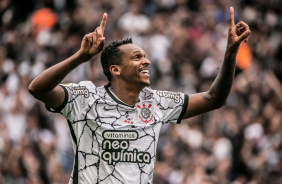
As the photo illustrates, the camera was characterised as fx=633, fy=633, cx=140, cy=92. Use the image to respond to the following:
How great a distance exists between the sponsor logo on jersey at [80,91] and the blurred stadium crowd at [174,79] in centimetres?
491

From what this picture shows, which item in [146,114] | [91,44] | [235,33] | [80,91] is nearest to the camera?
[91,44]

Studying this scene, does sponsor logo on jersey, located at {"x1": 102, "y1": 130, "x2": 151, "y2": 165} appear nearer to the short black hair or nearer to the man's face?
the man's face

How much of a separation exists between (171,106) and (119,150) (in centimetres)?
68

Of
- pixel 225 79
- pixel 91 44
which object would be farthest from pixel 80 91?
pixel 225 79

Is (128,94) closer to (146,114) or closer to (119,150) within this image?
(146,114)

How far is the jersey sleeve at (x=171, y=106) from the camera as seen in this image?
547 centimetres

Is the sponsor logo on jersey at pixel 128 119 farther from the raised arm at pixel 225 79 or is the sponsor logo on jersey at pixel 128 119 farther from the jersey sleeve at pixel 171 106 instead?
the raised arm at pixel 225 79

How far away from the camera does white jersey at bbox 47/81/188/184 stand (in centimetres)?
509

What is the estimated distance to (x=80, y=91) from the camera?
5223 mm

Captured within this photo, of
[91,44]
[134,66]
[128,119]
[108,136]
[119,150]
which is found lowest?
[119,150]

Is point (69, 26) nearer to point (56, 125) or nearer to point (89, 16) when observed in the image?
point (89, 16)

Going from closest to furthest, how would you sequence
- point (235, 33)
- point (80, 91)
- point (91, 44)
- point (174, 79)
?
point (91, 44) < point (235, 33) < point (80, 91) < point (174, 79)

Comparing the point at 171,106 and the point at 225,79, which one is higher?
the point at 225,79

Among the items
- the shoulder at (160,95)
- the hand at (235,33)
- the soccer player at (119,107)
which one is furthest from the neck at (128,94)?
the hand at (235,33)
